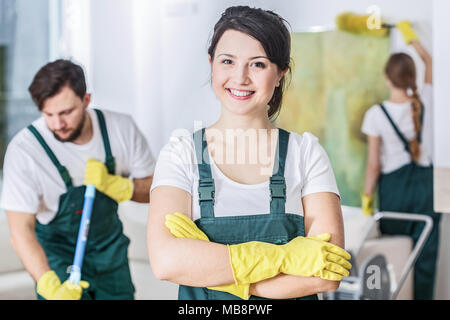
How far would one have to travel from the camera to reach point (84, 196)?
1.72 m

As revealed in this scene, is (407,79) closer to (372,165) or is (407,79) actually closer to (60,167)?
(372,165)

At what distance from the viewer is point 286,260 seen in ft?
4.30

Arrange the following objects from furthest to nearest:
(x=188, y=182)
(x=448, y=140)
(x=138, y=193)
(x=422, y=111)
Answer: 1. (x=422, y=111)
2. (x=448, y=140)
3. (x=138, y=193)
4. (x=188, y=182)

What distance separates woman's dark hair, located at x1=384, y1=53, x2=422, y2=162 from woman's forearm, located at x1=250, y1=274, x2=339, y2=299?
1171mm

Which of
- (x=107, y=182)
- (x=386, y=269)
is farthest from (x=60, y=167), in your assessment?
(x=386, y=269)

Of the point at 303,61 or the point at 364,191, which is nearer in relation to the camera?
the point at 303,61

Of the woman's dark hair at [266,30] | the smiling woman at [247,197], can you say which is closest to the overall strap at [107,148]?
the smiling woman at [247,197]

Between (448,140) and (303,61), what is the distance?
0.55 meters

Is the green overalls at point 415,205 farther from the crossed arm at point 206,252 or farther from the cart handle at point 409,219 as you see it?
the crossed arm at point 206,252

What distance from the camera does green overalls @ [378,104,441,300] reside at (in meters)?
2.37

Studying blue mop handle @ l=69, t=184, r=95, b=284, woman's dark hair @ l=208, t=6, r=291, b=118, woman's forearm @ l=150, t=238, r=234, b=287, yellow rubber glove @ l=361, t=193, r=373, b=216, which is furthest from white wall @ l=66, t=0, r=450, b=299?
yellow rubber glove @ l=361, t=193, r=373, b=216

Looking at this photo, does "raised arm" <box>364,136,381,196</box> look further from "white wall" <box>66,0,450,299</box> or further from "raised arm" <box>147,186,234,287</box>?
"raised arm" <box>147,186,234,287</box>
